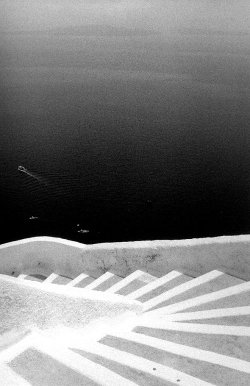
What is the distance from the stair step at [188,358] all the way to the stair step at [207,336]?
11 cm

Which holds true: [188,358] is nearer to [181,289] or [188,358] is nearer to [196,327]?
[196,327]

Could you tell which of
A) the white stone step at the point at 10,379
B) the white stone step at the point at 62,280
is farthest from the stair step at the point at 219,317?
the white stone step at the point at 62,280

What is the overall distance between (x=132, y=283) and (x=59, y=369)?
1.95 metres

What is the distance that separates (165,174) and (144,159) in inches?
117

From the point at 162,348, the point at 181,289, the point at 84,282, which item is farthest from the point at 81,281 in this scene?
the point at 162,348

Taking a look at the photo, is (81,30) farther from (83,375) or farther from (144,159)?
(83,375)

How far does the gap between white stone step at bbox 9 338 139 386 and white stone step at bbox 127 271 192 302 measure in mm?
1333

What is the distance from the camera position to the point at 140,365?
2.49m

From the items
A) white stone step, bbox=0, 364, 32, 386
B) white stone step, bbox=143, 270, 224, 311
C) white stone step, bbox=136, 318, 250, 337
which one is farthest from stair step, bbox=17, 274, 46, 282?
white stone step, bbox=0, 364, 32, 386

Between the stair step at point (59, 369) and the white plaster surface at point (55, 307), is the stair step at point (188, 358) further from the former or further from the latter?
the white plaster surface at point (55, 307)

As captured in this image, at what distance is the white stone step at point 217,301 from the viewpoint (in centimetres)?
335

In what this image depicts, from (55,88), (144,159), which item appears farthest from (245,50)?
(144,159)

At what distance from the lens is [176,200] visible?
890 inches

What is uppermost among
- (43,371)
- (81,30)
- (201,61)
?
(81,30)
